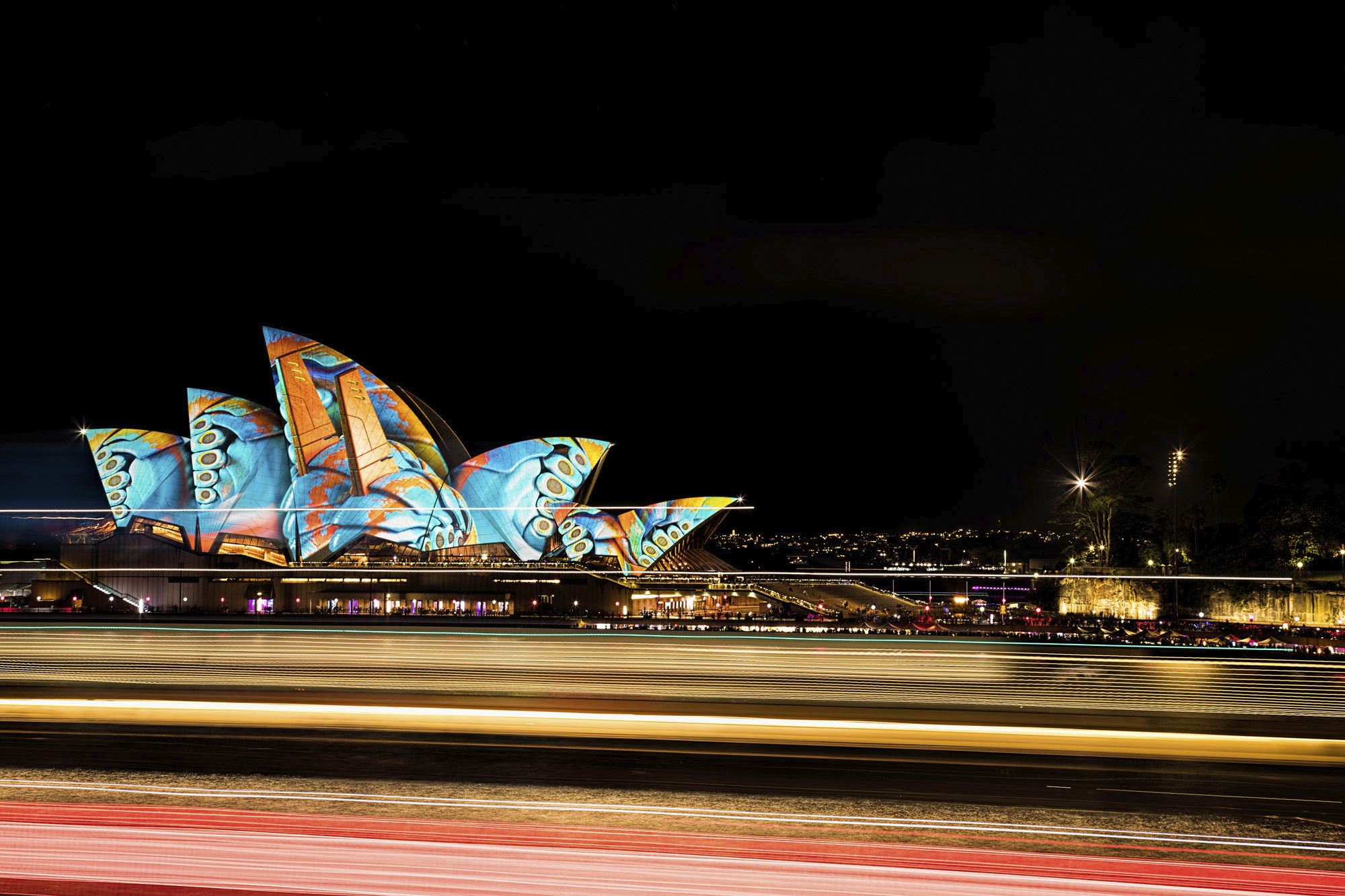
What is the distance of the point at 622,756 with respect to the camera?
276 inches

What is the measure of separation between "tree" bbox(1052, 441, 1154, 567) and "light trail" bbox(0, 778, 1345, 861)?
38970 millimetres

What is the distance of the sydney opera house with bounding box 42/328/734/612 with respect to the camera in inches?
2005

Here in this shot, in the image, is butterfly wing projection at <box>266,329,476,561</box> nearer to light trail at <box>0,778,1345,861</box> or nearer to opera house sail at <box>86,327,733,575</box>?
opera house sail at <box>86,327,733,575</box>

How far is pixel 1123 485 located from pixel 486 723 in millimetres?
39174

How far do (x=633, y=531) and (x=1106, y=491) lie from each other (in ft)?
74.9

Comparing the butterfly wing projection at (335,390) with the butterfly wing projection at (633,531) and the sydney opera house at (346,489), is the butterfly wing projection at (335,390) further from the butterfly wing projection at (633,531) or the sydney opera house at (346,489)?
the butterfly wing projection at (633,531)

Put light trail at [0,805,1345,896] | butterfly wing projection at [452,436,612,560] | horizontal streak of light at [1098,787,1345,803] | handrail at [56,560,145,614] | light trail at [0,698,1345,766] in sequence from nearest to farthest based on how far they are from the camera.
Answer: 1. light trail at [0,805,1345,896]
2. horizontal streak of light at [1098,787,1345,803]
3. light trail at [0,698,1345,766]
4. handrail at [56,560,145,614]
5. butterfly wing projection at [452,436,612,560]

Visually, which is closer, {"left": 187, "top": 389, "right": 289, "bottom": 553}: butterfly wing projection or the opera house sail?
the opera house sail

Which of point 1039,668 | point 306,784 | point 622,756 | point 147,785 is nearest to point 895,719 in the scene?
point 1039,668

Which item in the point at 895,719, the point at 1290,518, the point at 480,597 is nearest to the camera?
the point at 895,719

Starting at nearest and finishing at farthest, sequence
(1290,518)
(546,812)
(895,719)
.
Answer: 1. (546,812)
2. (895,719)
3. (1290,518)

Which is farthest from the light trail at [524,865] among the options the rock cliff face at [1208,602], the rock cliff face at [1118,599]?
the rock cliff face at [1118,599]

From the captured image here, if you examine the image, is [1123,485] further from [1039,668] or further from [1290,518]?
[1039,668]

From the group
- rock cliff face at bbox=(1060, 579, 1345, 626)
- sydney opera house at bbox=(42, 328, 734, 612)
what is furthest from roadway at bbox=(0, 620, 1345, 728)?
sydney opera house at bbox=(42, 328, 734, 612)
